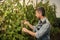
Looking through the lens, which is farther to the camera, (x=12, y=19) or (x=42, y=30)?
(x=12, y=19)

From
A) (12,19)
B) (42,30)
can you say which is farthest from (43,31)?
(12,19)

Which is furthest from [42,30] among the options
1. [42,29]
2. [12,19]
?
[12,19]

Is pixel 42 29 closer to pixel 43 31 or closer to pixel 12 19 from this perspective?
pixel 43 31

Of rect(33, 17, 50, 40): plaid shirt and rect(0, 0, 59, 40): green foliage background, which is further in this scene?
rect(0, 0, 59, 40): green foliage background

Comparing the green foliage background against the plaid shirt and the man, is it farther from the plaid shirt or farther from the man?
the plaid shirt

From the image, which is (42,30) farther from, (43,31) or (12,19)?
(12,19)

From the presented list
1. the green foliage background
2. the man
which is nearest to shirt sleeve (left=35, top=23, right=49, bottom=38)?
the man

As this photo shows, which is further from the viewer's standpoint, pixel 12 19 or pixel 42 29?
pixel 12 19

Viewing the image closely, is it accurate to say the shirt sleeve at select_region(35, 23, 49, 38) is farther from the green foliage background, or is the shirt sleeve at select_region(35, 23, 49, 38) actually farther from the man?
the green foliage background

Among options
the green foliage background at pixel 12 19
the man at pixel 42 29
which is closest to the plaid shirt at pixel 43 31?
the man at pixel 42 29

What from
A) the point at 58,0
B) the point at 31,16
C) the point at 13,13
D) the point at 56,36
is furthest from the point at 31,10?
the point at 58,0

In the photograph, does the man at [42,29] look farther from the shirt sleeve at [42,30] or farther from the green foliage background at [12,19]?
the green foliage background at [12,19]

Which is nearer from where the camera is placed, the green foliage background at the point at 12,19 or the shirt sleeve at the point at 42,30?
the shirt sleeve at the point at 42,30

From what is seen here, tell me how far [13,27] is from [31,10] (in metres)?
0.66
